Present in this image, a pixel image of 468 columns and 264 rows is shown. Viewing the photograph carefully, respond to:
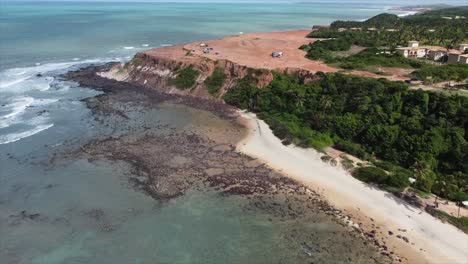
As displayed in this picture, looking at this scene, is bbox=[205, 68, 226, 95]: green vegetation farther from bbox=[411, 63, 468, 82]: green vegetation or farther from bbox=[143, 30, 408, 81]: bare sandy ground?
bbox=[411, 63, 468, 82]: green vegetation

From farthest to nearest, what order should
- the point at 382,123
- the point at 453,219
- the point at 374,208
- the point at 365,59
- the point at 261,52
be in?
the point at 261,52 < the point at 365,59 < the point at 382,123 < the point at 374,208 < the point at 453,219

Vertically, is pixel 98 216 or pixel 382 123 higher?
pixel 382 123

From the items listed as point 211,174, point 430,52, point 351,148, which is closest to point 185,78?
point 211,174

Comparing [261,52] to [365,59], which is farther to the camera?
[261,52]

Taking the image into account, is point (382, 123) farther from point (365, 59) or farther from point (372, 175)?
point (365, 59)

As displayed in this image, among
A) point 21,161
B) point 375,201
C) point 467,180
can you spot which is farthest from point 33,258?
point 467,180

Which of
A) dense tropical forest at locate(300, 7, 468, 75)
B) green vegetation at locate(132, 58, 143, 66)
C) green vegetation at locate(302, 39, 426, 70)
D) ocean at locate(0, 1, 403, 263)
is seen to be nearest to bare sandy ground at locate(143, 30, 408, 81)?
green vegetation at locate(132, 58, 143, 66)
